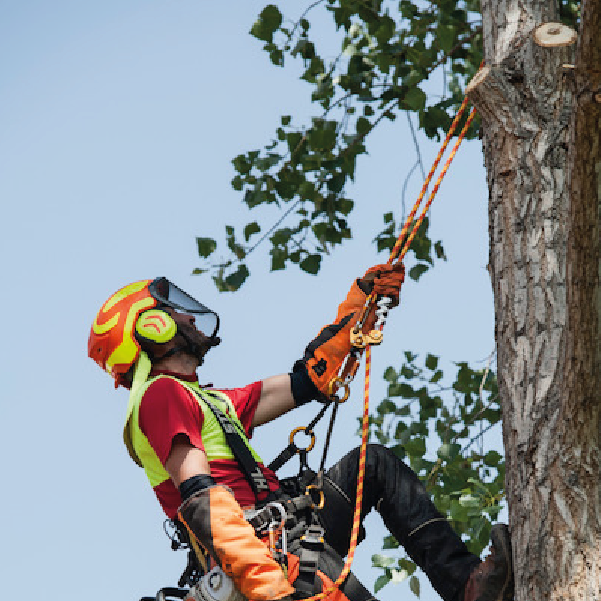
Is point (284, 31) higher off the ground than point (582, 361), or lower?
higher

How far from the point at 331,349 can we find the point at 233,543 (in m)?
1.09

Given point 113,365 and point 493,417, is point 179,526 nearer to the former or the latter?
point 113,365

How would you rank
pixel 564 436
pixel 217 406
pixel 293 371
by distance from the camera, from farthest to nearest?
pixel 293 371, pixel 217 406, pixel 564 436

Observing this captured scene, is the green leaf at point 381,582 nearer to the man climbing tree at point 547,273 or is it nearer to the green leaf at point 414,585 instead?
the green leaf at point 414,585

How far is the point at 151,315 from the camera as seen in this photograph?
4.25m

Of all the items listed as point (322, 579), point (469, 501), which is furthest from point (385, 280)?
point (469, 501)

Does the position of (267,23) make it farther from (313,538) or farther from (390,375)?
(313,538)

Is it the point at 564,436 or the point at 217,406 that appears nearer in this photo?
the point at 564,436

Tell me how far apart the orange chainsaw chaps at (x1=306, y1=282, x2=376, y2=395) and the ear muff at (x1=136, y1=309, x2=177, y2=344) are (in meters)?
0.55

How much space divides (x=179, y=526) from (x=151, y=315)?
31.7 inches

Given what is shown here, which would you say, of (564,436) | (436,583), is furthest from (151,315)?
(564,436)

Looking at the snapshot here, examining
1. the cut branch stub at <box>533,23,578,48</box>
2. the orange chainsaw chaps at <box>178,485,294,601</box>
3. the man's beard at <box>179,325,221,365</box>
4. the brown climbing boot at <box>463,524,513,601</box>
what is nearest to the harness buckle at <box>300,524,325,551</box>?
the orange chainsaw chaps at <box>178,485,294,601</box>

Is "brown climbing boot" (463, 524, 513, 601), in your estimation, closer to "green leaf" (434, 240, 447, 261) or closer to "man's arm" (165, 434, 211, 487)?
"man's arm" (165, 434, 211, 487)

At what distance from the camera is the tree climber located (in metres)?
3.52
